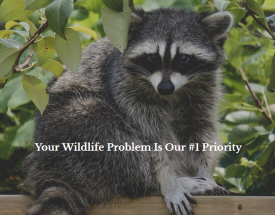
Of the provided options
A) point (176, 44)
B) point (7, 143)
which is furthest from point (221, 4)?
point (7, 143)

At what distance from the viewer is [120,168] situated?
6.78 feet

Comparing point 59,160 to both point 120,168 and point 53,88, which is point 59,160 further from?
point 53,88

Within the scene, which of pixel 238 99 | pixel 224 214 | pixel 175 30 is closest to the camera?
pixel 224 214

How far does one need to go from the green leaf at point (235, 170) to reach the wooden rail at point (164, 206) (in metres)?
0.43

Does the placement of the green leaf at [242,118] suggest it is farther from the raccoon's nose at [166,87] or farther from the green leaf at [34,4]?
the green leaf at [34,4]

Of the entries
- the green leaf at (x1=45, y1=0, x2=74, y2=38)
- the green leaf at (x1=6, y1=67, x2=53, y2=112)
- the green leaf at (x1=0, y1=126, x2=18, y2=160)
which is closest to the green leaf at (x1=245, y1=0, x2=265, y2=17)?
the green leaf at (x1=45, y1=0, x2=74, y2=38)

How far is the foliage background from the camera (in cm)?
226

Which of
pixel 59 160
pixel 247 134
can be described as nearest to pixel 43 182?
pixel 59 160

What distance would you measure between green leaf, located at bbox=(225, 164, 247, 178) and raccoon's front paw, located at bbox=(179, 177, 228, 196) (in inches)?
7.8

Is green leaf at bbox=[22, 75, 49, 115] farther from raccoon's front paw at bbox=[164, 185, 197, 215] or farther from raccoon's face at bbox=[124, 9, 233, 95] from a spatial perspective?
raccoon's front paw at bbox=[164, 185, 197, 215]

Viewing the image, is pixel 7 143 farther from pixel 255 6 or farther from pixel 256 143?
pixel 255 6

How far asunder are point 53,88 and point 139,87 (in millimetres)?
438

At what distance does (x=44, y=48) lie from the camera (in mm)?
1704

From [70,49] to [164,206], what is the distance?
2.65ft
